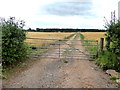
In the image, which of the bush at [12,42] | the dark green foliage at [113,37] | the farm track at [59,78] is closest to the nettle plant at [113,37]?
the dark green foliage at [113,37]

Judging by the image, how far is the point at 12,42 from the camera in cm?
1725

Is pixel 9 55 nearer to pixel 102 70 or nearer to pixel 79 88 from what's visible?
pixel 102 70

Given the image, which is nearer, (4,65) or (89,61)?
(4,65)

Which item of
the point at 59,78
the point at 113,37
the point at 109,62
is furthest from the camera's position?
the point at 113,37

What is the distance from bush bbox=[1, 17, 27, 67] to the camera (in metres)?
16.5

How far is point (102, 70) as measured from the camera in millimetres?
16594

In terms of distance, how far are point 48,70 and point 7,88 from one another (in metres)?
4.78

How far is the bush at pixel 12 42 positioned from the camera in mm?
16516

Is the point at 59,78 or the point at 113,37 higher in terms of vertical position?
the point at 113,37

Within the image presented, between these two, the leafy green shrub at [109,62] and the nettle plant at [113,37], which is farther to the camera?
the nettle plant at [113,37]

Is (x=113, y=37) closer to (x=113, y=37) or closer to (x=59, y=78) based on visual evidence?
(x=113, y=37)

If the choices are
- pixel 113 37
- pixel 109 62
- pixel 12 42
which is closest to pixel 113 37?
pixel 113 37

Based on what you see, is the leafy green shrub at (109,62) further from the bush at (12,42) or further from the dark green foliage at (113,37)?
the bush at (12,42)

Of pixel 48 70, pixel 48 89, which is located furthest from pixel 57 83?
pixel 48 70
